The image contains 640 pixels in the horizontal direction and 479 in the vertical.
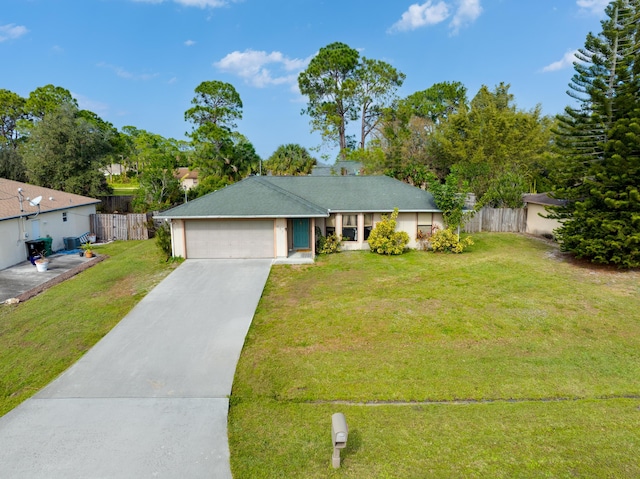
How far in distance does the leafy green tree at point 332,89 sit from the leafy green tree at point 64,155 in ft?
71.7

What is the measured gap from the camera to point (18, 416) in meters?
6.37

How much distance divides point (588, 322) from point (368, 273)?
6.95 m

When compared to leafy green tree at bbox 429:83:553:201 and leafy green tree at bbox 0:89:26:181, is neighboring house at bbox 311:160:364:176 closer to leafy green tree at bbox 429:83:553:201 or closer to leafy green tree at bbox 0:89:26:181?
leafy green tree at bbox 429:83:553:201

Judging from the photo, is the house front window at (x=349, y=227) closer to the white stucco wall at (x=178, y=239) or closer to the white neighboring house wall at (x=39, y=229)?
the white stucco wall at (x=178, y=239)

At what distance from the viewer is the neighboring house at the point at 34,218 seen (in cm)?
1548

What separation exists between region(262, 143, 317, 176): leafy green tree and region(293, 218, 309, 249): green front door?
14134 mm

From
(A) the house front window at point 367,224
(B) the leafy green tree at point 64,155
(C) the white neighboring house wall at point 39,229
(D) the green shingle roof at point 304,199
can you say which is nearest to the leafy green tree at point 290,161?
(D) the green shingle roof at point 304,199

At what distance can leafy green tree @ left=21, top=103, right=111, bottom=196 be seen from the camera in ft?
88.9

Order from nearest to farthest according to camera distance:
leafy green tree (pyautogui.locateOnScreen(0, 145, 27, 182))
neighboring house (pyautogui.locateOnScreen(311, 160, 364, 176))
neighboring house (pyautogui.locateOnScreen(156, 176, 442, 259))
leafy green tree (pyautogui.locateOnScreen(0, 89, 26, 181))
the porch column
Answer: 1. neighboring house (pyautogui.locateOnScreen(156, 176, 442, 259))
2. the porch column
3. leafy green tree (pyautogui.locateOnScreen(0, 145, 27, 182))
4. neighboring house (pyautogui.locateOnScreen(311, 160, 364, 176))
5. leafy green tree (pyautogui.locateOnScreen(0, 89, 26, 181))

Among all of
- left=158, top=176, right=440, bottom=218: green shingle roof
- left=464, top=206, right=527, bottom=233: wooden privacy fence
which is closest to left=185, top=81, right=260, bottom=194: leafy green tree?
left=158, top=176, right=440, bottom=218: green shingle roof

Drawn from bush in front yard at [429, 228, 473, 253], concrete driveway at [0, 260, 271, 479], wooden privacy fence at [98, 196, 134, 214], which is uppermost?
wooden privacy fence at [98, 196, 134, 214]

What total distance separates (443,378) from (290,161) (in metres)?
26.0

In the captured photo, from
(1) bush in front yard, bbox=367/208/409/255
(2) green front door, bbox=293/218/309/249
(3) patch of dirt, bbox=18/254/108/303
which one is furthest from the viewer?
(2) green front door, bbox=293/218/309/249

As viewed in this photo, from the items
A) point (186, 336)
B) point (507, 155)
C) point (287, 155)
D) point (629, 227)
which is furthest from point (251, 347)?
point (507, 155)
